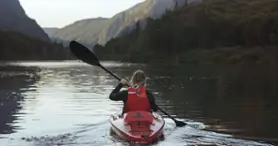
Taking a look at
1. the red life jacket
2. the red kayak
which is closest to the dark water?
the red kayak

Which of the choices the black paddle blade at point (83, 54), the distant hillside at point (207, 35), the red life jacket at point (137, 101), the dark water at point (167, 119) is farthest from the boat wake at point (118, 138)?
the distant hillside at point (207, 35)

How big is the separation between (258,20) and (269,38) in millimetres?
22763

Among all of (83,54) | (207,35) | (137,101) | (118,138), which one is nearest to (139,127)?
(118,138)

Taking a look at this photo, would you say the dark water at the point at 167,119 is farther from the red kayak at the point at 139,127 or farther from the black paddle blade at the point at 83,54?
the black paddle blade at the point at 83,54

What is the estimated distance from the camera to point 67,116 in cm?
2392

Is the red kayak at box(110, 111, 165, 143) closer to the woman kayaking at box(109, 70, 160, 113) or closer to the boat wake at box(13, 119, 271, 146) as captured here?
the boat wake at box(13, 119, 271, 146)

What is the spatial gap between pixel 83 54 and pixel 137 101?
652cm

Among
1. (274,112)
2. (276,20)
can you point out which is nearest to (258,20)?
(276,20)

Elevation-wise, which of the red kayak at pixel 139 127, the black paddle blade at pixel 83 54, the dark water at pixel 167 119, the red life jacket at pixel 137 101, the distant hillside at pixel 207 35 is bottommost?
the dark water at pixel 167 119

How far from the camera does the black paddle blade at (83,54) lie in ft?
75.2

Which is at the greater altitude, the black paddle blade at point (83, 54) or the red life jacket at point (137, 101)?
the black paddle blade at point (83, 54)

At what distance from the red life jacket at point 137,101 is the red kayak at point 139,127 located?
1.20 ft

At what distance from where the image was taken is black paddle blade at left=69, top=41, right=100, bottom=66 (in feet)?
75.2

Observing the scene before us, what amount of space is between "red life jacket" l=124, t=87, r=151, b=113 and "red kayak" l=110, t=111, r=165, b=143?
367 mm
